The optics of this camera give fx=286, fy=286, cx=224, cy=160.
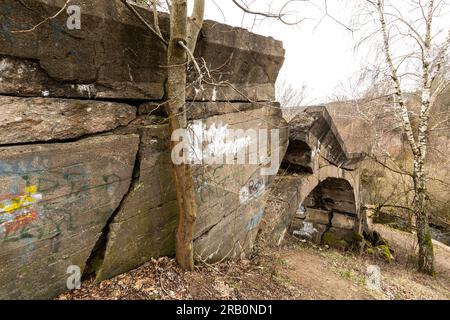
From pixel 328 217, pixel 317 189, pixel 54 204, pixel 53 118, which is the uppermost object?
pixel 53 118

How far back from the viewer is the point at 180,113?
7.54 feet

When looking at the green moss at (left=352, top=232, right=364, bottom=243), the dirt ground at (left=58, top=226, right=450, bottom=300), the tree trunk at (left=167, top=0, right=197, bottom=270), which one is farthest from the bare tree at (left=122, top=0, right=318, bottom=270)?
the green moss at (left=352, top=232, right=364, bottom=243)

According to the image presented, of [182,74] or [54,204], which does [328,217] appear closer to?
[182,74]

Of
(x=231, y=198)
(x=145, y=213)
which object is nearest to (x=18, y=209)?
(x=145, y=213)

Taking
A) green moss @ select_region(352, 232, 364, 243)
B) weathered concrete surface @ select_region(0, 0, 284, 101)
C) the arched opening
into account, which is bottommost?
green moss @ select_region(352, 232, 364, 243)

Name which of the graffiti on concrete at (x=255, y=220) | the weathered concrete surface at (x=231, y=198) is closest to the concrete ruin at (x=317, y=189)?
the graffiti on concrete at (x=255, y=220)

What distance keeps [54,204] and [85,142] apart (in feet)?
1.47

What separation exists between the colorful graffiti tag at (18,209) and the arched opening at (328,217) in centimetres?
827

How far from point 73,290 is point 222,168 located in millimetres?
1779

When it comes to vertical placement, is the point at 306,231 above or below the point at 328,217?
below

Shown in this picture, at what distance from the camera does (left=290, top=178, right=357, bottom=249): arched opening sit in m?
9.14

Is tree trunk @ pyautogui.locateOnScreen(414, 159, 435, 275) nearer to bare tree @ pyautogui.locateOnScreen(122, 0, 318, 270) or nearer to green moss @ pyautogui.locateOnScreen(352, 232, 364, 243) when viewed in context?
green moss @ pyautogui.locateOnScreen(352, 232, 364, 243)

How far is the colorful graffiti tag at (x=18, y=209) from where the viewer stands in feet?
5.40

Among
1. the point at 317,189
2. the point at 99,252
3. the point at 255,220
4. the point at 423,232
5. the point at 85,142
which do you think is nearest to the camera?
the point at 85,142
